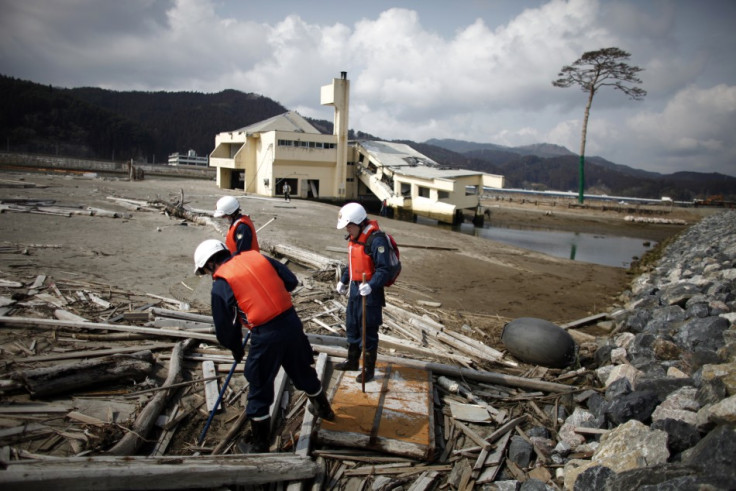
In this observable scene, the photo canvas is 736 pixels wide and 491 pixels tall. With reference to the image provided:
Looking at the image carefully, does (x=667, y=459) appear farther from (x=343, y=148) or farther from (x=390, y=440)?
(x=343, y=148)

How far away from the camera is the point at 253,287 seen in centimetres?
387

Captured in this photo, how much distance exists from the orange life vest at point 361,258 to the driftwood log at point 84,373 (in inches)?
114

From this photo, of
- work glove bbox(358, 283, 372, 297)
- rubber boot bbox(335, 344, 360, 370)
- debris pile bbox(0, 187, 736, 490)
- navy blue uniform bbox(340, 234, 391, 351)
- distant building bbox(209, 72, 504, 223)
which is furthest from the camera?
distant building bbox(209, 72, 504, 223)

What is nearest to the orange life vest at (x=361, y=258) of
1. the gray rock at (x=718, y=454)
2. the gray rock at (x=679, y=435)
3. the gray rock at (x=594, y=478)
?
the gray rock at (x=594, y=478)

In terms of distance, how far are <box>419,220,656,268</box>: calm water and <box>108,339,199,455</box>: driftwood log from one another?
73.1ft

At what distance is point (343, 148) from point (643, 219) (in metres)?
33.4

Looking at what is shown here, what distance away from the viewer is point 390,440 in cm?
423

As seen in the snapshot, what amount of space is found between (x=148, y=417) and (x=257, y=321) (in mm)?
1745

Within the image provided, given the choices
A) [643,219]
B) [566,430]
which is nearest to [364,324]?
[566,430]

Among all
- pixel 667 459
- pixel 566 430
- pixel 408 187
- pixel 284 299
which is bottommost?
pixel 566 430

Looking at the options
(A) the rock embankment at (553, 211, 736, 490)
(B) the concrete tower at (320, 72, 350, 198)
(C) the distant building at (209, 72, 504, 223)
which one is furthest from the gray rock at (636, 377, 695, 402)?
(B) the concrete tower at (320, 72, 350, 198)

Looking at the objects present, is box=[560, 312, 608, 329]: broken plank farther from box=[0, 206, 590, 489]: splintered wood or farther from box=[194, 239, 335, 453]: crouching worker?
box=[194, 239, 335, 453]: crouching worker

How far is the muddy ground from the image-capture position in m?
9.55

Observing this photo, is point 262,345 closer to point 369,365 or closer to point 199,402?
point 199,402
